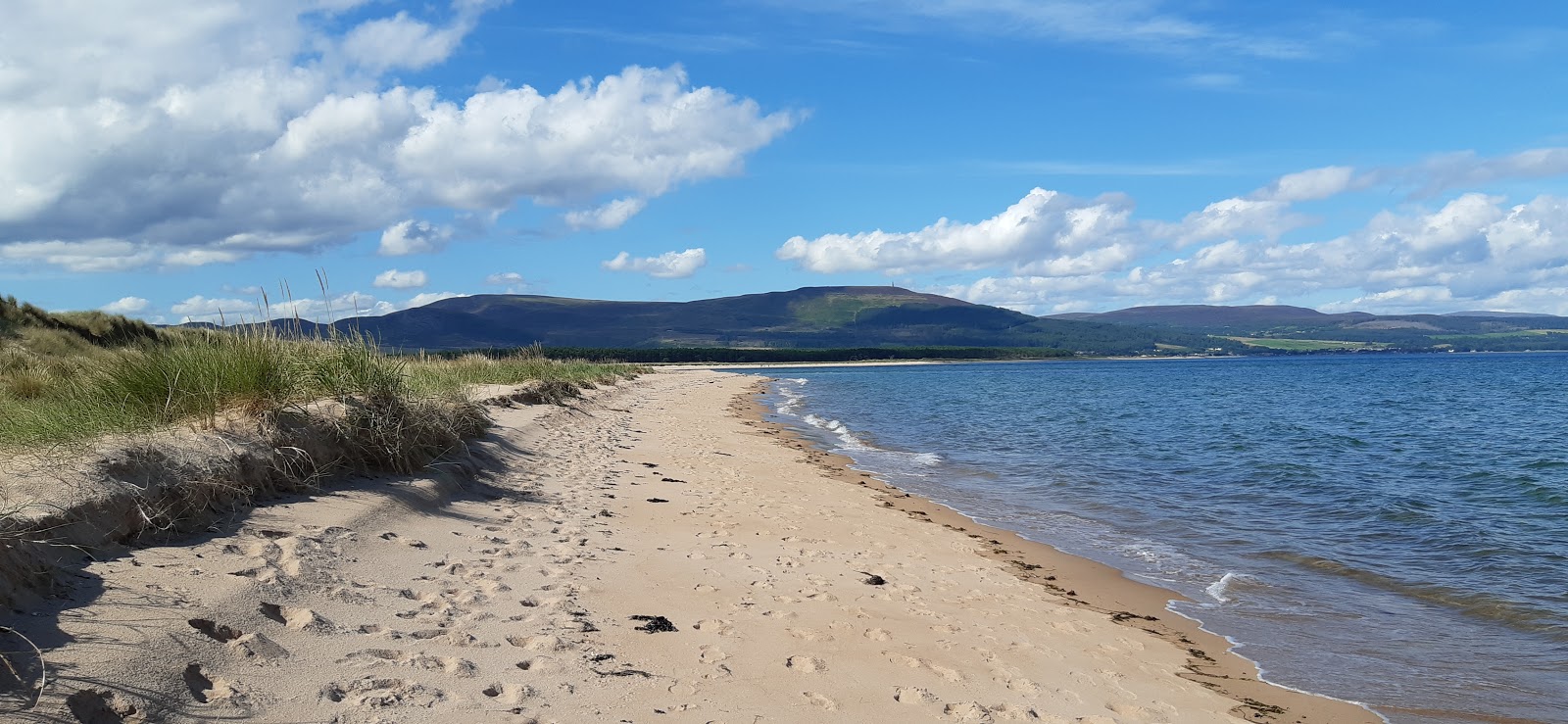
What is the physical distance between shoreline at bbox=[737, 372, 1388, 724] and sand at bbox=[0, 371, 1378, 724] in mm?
41

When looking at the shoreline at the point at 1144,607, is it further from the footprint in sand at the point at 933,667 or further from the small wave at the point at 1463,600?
the small wave at the point at 1463,600

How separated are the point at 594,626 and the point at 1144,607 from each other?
523 cm

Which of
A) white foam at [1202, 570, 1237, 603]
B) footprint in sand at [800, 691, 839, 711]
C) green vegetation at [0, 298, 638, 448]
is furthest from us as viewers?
white foam at [1202, 570, 1237, 603]

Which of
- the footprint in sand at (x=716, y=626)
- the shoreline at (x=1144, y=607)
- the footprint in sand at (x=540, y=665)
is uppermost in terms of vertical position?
the footprint in sand at (x=540, y=665)

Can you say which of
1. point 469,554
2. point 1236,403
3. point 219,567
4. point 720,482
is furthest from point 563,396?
point 1236,403

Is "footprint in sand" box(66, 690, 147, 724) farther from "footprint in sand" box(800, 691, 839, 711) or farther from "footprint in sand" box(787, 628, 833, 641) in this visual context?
"footprint in sand" box(787, 628, 833, 641)

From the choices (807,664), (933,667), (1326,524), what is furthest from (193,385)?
(1326,524)

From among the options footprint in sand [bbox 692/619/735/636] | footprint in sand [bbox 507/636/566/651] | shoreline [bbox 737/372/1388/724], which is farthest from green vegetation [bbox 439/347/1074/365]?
footprint in sand [bbox 507/636/566/651]

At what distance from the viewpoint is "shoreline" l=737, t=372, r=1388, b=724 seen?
6.01 metres

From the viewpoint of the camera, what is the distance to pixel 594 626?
5520 millimetres

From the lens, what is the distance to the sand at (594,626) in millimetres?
3990

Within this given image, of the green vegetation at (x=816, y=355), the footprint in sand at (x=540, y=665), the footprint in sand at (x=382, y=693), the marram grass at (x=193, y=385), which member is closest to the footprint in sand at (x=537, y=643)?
the footprint in sand at (x=540, y=665)

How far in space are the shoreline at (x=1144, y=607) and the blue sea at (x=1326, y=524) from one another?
7.8 inches

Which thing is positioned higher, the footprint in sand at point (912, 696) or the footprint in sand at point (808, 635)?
the footprint in sand at point (808, 635)
